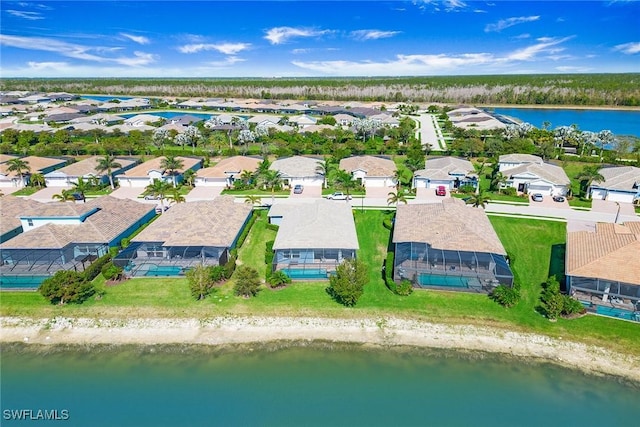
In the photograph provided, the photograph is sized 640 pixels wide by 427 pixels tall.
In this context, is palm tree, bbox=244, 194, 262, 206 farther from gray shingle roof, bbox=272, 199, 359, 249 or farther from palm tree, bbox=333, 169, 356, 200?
palm tree, bbox=333, 169, 356, 200

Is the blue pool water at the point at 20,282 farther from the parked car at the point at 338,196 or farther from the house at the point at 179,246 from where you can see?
the parked car at the point at 338,196

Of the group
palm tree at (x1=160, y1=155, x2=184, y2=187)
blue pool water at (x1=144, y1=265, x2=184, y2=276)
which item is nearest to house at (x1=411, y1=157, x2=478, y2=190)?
palm tree at (x1=160, y1=155, x2=184, y2=187)

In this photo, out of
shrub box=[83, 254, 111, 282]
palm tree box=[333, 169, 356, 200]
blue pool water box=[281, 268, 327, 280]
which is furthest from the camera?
palm tree box=[333, 169, 356, 200]

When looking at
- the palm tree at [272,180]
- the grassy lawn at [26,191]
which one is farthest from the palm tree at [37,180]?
the palm tree at [272,180]

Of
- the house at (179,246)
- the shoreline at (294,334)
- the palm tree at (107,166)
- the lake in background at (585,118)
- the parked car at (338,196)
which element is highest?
the lake in background at (585,118)

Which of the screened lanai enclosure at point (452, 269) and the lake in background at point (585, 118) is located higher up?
the lake in background at point (585, 118)
